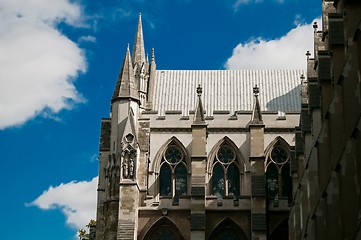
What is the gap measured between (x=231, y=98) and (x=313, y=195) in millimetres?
21022

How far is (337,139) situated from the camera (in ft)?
70.0

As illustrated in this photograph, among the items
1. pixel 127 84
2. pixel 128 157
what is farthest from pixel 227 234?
pixel 127 84

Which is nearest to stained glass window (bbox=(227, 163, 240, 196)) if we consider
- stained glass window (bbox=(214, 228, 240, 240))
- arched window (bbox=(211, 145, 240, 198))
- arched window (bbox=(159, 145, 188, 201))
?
arched window (bbox=(211, 145, 240, 198))

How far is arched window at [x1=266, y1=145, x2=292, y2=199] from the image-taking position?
41.9m

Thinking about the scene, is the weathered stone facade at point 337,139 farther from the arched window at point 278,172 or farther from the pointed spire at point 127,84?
the pointed spire at point 127,84

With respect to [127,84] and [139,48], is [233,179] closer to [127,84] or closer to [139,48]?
[127,84]

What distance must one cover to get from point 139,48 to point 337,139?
1001 inches

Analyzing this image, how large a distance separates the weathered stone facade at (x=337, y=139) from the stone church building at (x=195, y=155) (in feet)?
35.0

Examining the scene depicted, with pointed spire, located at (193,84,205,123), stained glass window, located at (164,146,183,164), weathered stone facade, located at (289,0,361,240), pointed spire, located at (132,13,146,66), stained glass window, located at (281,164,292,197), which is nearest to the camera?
weathered stone facade, located at (289,0,361,240)

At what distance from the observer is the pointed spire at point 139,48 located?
44906 mm

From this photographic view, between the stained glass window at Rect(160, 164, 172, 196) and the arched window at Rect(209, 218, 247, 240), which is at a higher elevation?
the stained glass window at Rect(160, 164, 172, 196)

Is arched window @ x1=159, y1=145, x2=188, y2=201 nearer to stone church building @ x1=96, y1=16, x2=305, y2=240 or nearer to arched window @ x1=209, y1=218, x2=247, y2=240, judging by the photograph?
stone church building @ x1=96, y1=16, x2=305, y2=240

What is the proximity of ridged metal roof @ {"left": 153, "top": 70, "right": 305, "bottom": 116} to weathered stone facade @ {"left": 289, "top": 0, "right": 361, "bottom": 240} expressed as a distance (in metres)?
17.0

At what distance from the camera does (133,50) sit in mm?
45531
